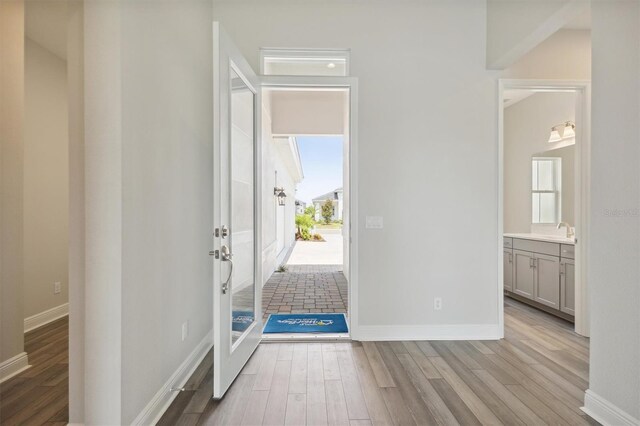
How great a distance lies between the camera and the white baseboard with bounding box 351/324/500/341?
3.20m

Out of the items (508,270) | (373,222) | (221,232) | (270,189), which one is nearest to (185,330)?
(221,232)

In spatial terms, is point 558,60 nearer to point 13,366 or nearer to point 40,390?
point 40,390

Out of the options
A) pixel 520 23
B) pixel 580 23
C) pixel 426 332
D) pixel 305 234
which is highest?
pixel 580 23

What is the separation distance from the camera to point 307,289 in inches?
215

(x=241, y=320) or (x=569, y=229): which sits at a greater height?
(x=569, y=229)

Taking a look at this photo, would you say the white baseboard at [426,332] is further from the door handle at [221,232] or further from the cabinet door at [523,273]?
the door handle at [221,232]

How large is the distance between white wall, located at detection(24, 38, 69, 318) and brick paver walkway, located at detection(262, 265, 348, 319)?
2.42 metres

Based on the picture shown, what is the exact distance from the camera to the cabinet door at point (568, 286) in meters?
3.58

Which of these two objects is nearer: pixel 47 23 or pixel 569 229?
pixel 47 23

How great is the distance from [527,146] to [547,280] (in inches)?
88.4

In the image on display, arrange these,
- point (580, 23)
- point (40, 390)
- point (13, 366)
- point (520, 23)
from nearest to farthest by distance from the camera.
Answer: point (40, 390) < point (13, 366) < point (520, 23) < point (580, 23)

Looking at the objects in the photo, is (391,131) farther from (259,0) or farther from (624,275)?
(624,275)

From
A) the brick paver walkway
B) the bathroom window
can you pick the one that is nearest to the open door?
the brick paver walkway

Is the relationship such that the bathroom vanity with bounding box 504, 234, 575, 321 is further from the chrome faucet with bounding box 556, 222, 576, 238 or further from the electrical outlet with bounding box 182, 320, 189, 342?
the electrical outlet with bounding box 182, 320, 189, 342
